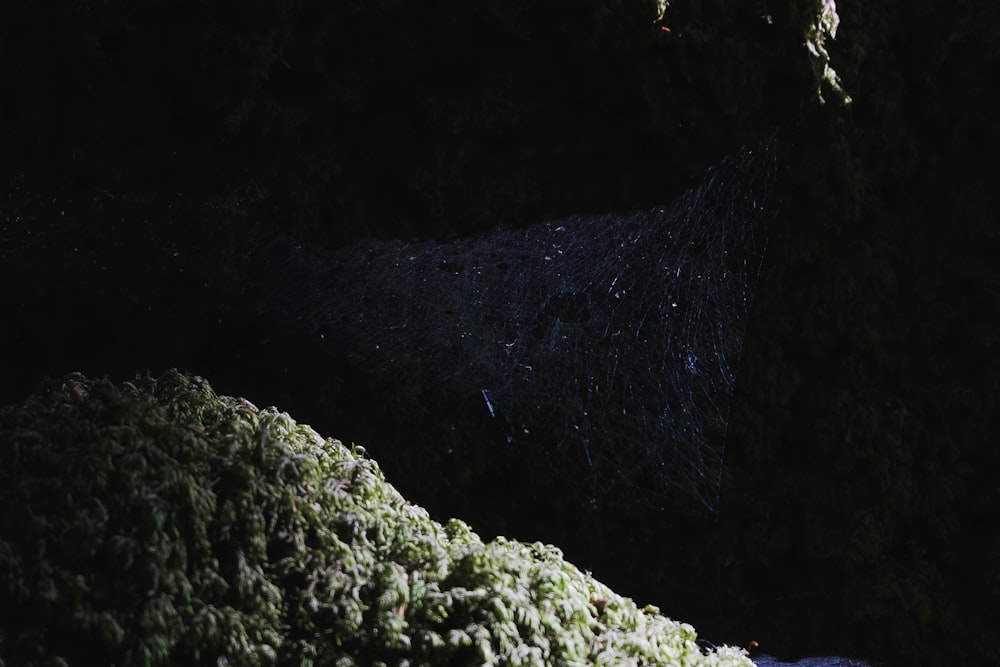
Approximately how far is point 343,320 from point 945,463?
261 cm

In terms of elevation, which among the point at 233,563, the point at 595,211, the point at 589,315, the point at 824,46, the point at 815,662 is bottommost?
the point at 233,563

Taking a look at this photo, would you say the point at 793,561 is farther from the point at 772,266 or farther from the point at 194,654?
the point at 194,654

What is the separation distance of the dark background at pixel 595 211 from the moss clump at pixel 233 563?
1.36 m

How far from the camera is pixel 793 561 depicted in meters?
3.84

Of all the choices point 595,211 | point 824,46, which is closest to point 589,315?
point 595,211

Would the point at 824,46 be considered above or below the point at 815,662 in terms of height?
above

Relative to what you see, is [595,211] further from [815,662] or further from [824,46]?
[815,662]

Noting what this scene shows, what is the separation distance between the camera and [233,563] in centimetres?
166

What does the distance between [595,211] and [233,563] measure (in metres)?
2.33

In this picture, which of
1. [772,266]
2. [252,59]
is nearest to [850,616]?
[772,266]

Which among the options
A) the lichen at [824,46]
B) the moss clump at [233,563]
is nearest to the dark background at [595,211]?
the lichen at [824,46]

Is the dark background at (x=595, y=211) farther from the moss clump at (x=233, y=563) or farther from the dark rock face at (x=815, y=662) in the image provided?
the moss clump at (x=233, y=563)

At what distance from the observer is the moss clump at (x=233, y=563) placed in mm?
1533

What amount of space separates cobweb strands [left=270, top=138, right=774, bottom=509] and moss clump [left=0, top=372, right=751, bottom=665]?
61.2 inches
